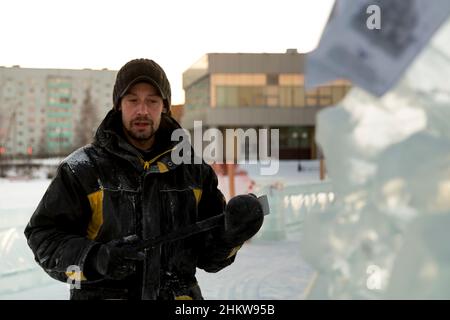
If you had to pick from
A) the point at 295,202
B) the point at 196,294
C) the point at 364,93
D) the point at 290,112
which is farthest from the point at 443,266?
the point at 290,112

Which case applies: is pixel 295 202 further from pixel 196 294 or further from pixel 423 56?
pixel 196 294

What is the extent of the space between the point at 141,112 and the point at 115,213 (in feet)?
1.23

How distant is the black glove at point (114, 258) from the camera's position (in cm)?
159

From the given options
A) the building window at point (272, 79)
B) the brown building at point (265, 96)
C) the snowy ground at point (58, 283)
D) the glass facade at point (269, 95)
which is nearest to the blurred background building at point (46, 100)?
the brown building at point (265, 96)

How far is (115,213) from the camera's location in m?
1.74

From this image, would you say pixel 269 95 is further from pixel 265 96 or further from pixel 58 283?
pixel 58 283

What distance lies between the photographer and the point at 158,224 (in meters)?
1.76

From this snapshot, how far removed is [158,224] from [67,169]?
14.8 inches

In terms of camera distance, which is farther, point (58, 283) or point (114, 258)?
point (58, 283)

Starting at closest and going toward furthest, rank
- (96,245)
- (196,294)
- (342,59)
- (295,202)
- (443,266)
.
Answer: (96,245), (196,294), (443,266), (342,59), (295,202)

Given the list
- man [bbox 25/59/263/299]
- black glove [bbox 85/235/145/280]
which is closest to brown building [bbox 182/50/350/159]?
man [bbox 25/59/263/299]

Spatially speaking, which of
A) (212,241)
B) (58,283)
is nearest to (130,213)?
(212,241)

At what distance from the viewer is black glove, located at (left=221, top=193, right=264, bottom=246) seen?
5.32 feet

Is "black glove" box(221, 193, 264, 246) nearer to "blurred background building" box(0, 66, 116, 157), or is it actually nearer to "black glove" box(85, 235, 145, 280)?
"black glove" box(85, 235, 145, 280)
